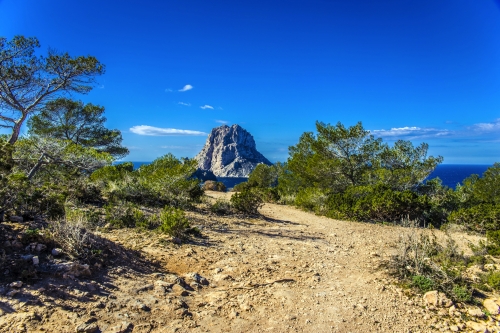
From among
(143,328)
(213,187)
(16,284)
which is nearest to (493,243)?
(143,328)

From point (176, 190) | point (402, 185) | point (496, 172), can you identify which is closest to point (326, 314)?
point (176, 190)

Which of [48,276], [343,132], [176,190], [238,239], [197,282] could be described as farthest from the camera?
[343,132]

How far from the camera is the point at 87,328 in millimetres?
3006

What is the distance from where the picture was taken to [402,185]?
1511cm

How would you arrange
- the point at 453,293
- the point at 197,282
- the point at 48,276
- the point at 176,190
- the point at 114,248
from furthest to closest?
the point at 176,190
the point at 114,248
the point at 197,282
the point at 453,293
the point at 48,276

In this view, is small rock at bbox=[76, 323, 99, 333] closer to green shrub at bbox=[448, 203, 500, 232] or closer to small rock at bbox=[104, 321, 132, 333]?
small rock at bbox=[104, 321, 132, 333]

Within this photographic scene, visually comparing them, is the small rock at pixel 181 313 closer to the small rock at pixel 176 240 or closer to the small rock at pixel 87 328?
the small rock at pixel 87 328

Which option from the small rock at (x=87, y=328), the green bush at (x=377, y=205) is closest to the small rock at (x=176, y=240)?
the small rock at (x=87, y=328)

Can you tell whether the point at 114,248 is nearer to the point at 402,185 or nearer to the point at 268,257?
the point at 268,257

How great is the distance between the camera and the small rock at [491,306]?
12.6 feet

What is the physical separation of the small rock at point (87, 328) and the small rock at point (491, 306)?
4.83 meters

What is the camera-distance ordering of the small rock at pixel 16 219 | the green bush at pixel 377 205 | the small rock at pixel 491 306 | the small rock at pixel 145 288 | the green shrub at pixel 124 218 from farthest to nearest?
the green bush at pixel 377 205, the green shrub at pixel 124 218, the small rock at pixel 16 219, the small rock at pixel 145 288, the small rock at pixel 491 306

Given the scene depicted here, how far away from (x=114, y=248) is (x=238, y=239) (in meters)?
3.23

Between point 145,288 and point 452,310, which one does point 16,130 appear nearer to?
point 145,288
